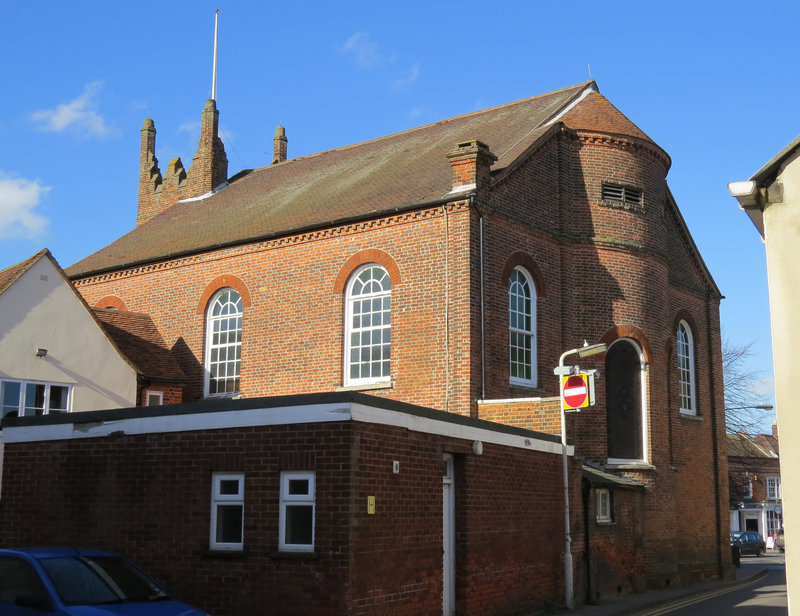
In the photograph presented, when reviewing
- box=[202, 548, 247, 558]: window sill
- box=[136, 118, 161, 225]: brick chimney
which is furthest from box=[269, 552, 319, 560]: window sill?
box=[136, 118, 161, 225]: brick chimney

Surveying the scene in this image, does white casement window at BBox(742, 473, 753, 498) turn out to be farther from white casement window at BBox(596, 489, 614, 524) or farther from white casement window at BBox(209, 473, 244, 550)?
white casement window at BBox(209, 473, 244, 550)

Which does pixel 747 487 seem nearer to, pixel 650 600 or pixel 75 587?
pixel 650 600

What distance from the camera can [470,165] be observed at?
20172 mm

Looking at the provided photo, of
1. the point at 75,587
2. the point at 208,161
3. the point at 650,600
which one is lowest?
the point at 650,600

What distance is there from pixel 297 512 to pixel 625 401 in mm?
12747

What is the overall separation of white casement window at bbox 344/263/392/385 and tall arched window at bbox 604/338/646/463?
561 centimetres

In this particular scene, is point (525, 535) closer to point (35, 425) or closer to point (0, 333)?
point (35, 425)

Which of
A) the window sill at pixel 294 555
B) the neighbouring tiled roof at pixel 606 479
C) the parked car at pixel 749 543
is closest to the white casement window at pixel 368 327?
the neighbouring tiled roof at pixel 606 479

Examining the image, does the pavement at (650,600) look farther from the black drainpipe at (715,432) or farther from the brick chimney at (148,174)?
the brick chimney at (148,174)

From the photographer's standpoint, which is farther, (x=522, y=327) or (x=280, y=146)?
(x=280, y=146)

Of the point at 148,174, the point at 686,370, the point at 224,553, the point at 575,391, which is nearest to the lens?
the point at 224,553

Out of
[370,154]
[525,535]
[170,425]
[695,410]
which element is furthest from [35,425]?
[695,410]

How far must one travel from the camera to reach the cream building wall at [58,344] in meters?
19.8

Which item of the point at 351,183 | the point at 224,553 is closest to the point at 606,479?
the point at 224,553
